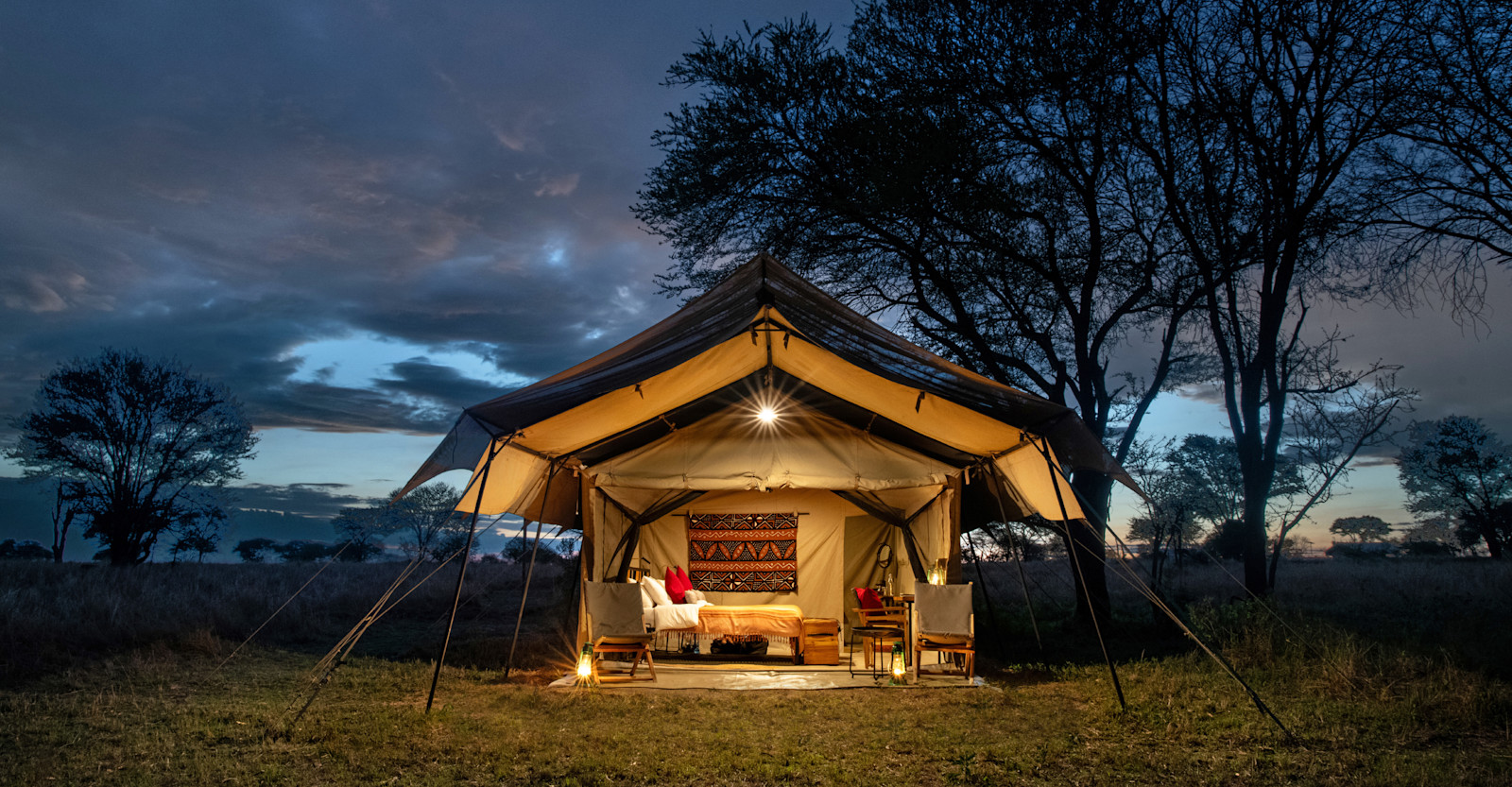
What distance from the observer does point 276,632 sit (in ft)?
29.7

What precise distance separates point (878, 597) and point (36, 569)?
520 inches

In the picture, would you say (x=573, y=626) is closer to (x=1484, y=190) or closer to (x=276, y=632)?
(x=276, y=632)

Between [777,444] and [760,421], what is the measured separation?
1.17 ft

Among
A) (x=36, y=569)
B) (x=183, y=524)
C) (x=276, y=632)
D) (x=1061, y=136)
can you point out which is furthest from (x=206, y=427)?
(x=1061, y=136)

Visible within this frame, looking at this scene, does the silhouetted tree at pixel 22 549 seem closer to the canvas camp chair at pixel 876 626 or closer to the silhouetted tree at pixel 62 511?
the silhouetted tree at pixel 62 511

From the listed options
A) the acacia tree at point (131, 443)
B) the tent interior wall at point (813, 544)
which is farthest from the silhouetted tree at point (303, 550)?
the tent interior wall at point (813, 544)

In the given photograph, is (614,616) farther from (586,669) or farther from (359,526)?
(359,526)

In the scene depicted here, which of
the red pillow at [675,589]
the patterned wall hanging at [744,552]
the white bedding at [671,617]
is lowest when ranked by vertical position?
the white bedding at [671,617]

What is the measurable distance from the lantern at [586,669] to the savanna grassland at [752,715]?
0.34 meters

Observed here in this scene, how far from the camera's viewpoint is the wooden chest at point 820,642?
314 inches

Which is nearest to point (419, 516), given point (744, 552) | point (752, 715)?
point (744, 552)

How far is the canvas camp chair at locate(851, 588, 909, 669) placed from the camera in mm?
7129

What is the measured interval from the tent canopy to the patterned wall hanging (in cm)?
137

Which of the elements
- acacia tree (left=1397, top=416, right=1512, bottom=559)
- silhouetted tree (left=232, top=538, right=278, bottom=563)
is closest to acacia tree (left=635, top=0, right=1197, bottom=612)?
acacia tree (left=1397, top=416, right=1512, bottom=559)
